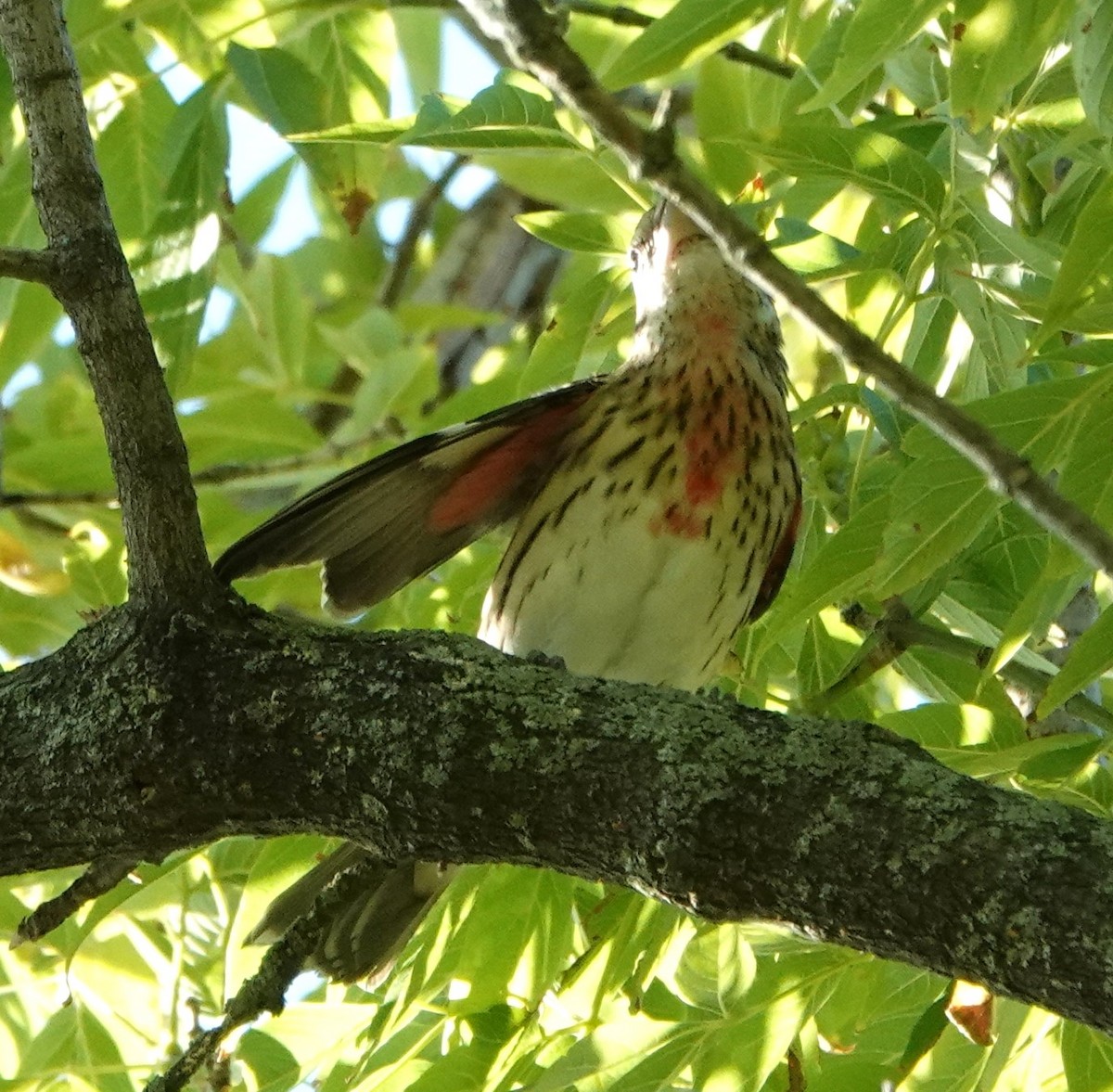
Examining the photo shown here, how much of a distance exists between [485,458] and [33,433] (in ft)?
8.25

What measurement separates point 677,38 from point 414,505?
1.43 meters

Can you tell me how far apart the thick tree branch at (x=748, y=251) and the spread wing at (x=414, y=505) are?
3.44 ft

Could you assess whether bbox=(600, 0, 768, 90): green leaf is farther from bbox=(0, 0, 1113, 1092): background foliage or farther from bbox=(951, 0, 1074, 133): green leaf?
bbox=(951, 0, 1074, 133): green leaf

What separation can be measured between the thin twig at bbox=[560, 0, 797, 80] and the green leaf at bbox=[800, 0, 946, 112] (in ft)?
4.07

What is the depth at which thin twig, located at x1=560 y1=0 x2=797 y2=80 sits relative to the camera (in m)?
3.35

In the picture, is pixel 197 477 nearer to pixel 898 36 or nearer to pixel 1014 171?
pixel 1014 171

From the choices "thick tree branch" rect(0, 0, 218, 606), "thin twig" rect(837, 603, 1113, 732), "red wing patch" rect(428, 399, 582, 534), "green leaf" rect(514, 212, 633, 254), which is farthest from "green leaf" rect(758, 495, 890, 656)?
"red wing patch" rect(428, 399, 582, 534)

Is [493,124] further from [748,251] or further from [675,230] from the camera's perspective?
[675,230]

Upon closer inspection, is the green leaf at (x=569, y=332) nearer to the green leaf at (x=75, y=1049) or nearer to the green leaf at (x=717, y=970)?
the green leaf at (x=717, y=970)

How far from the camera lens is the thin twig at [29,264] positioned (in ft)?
7.57

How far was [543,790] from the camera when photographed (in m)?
2.09

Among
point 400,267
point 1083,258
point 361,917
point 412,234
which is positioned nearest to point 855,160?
point 1083,258

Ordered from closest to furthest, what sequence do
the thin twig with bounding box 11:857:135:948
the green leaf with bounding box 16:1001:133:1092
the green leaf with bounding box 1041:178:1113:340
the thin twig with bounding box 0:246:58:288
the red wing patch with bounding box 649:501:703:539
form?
the green leaf with bounding box 1041:178:1113:340, the thin twig with bounding box 0:246:58:288, the thin twig with bounding box 11:857:135:948, the green leaf with bounding box 16:1001:133:1092, the red wing patch with bounding box 649:501:703:539

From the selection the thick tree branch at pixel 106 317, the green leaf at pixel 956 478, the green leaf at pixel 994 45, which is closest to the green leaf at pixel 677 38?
the green leaf at pixel 994 45
